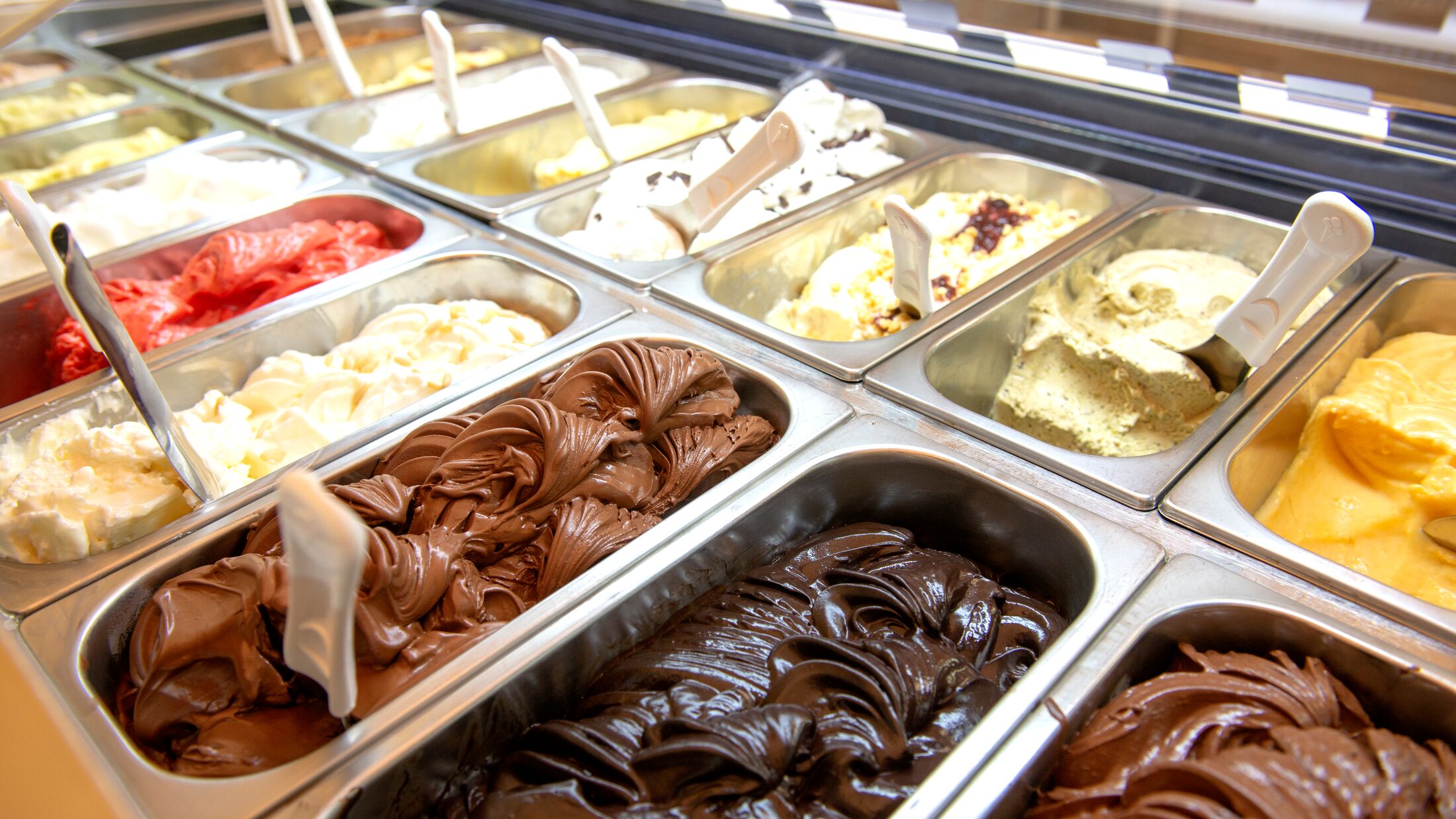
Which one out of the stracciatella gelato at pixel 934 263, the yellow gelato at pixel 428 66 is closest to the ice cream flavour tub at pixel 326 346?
the stracciatella gelato at pixel 934 263

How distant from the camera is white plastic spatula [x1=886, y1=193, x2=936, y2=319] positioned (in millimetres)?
1685

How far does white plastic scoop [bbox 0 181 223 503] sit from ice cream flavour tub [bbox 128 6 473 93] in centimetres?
226

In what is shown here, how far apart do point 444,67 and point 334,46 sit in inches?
25.3

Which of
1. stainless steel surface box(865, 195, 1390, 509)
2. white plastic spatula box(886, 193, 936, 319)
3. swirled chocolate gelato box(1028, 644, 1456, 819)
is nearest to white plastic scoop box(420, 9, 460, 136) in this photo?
white plastic spatula box(886, 193, 936, 319)

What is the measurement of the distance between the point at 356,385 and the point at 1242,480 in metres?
1.58

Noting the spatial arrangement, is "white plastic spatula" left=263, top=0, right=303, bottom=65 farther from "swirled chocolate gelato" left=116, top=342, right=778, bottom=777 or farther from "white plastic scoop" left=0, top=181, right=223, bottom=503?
"swirled chocolate gelato" left=116, top=342, right=778, bottom=777

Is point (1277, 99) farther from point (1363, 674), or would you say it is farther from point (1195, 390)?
point (1363, 674)

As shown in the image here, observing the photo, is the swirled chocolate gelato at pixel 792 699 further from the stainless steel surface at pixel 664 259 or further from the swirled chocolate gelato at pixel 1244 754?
the stainless steel surface at pixel 664 259

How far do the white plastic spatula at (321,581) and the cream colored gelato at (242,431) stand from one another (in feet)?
1.94

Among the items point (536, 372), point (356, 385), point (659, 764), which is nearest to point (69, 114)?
point (356, 385)

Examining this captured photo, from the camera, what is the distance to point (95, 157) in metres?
2.87

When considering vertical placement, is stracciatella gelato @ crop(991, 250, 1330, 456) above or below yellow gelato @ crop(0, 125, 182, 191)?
above

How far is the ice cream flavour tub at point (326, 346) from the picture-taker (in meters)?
1.29

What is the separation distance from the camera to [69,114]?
10.4ft
